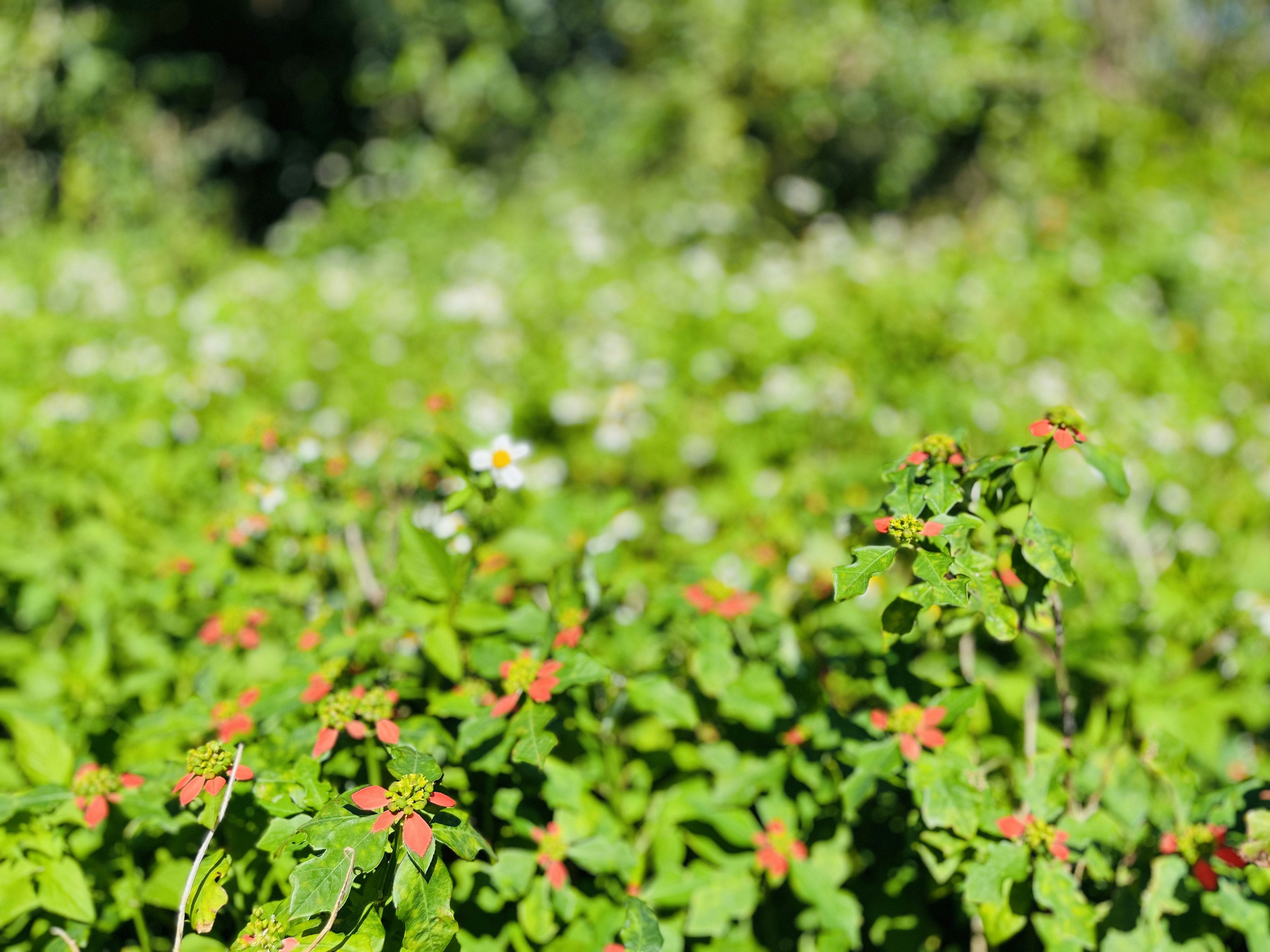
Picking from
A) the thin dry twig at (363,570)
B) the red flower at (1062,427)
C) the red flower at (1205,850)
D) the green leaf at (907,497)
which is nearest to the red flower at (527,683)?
the green leaf at (907,497)

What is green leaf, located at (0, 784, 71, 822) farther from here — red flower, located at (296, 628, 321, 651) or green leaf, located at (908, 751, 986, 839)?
green leaf, located at (908, 751, 986, 839)

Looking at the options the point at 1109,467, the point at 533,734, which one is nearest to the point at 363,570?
the point at 533,734

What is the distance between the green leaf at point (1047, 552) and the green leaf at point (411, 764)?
30.7 inches

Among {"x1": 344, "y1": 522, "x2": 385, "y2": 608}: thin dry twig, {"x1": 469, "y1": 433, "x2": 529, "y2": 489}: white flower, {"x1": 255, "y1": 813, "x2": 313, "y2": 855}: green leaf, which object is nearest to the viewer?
{"x1": 255, "y1": 813, "x2": 313, "y2": 855}: green leaf

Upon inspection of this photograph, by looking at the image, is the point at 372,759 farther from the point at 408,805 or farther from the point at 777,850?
the point at 777,850

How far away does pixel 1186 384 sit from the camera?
3.61m

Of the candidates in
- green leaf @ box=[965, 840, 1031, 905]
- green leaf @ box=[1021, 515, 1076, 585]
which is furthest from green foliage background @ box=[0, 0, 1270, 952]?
green leaf @ box=[1021, 515, 1076, 585]

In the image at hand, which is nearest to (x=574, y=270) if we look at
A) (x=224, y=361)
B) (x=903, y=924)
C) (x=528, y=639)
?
(x=224, y=361)

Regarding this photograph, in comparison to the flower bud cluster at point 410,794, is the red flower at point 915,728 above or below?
below

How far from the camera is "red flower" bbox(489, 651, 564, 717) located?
1093 millimetres

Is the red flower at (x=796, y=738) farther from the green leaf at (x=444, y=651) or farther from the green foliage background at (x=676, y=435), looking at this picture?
the green leaf at (x=444, y=651)

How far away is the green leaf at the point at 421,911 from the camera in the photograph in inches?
Answer: 34.6

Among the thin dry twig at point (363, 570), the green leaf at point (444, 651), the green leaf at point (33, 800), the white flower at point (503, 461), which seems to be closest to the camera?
the green leaf at point (33, 800)

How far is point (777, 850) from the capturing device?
130 centimetres
